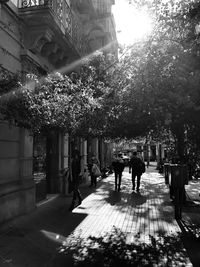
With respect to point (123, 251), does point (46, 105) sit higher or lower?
higher

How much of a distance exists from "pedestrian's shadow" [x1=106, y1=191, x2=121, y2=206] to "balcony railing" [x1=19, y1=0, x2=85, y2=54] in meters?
5.89

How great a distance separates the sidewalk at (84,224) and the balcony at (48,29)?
498 cm

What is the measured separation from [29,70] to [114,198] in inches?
211

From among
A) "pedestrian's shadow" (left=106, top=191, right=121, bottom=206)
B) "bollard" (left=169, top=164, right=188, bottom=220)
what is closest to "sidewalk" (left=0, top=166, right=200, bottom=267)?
"pedestrian's shadow" (left=106, top=191, right=121, bottom=206)

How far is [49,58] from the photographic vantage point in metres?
12.6

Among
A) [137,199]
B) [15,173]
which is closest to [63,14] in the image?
[15,173]

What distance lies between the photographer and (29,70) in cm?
1017

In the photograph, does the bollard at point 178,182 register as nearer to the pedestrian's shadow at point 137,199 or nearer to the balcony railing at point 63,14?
the pedestrian's shadow at point 137,199

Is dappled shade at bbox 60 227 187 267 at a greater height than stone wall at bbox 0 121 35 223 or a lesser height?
lesser

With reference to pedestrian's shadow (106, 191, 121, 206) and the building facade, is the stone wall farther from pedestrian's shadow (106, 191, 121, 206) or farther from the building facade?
pedestrian's shadow (106, 191, 121, 206)

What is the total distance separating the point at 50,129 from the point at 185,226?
4.00 m

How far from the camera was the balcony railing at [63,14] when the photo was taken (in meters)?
9.86

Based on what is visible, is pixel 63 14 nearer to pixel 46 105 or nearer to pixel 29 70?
pixel 29 70

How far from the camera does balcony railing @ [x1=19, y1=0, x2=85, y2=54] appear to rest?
9.86 m
